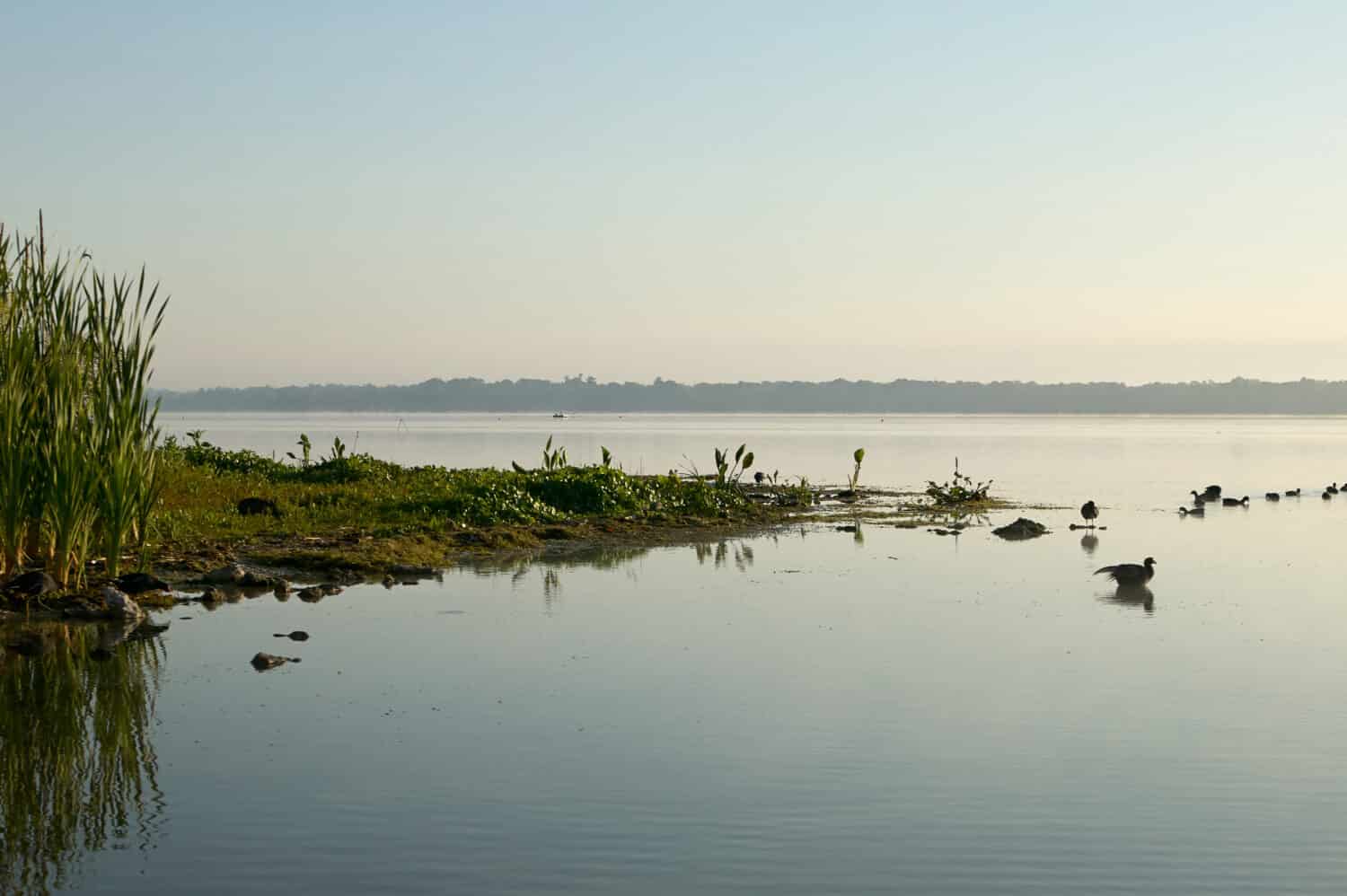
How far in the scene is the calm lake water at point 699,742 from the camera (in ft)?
22.4

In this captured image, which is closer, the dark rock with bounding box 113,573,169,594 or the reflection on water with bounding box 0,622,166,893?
the reflection on water with bounding box 0,622,166,893

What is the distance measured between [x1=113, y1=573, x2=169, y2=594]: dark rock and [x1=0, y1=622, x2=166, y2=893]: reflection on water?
153cm

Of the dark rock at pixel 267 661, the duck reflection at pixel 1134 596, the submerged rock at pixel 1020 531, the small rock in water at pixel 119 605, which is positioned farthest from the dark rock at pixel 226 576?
the submerged rock at pixel 1020 531

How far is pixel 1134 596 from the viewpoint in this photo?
53.4 ft

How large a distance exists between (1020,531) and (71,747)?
18.0 m

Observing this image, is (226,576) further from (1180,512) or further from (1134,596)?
(1180,512)

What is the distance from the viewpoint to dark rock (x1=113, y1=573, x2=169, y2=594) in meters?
14.8

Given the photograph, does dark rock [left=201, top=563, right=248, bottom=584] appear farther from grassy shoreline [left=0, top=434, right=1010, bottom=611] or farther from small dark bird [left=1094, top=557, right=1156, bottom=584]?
small dark bird [left=1094, top=557, right=1156, bottom=584]

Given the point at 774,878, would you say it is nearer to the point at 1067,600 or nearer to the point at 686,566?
the point at 1067,600

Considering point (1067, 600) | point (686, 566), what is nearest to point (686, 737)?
point (1067, 600)

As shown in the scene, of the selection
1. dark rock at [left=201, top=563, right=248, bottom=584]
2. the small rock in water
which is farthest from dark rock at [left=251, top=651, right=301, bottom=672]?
dark rock at [left=201, top=563, right=248, bottom=584]

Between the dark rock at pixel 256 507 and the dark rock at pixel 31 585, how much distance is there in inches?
293

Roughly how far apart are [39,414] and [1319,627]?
44.6 ft

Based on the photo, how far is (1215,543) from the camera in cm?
2295
